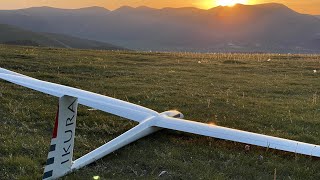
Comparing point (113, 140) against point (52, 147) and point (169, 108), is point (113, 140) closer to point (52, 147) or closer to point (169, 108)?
point (52, 147)

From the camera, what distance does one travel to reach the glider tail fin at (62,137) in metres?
6.82

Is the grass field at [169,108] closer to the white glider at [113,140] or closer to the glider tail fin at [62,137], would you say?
the white glider at [113,140]

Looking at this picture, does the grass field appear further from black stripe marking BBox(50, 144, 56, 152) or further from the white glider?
black stripe marking BBox(50, 144, 56, 152)

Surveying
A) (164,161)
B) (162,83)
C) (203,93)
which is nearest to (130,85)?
(162,83)

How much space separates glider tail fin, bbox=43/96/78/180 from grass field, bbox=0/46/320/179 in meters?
0.78

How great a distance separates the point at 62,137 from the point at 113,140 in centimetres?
254

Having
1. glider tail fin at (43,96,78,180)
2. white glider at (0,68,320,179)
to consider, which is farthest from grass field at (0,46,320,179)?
glider tail fin at (43,96,78,180)

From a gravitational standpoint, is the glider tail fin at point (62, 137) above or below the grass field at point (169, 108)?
above

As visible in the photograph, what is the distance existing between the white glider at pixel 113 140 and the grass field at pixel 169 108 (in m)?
0.29

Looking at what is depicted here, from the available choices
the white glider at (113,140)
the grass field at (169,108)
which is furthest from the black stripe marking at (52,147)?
the grass field at (169,108)

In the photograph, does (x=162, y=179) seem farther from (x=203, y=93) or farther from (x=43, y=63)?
(x=43, y=63)

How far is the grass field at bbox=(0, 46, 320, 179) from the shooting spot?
28.5ft

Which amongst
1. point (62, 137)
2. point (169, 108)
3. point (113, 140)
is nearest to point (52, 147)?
point (62, 137)

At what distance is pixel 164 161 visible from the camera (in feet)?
29.6
